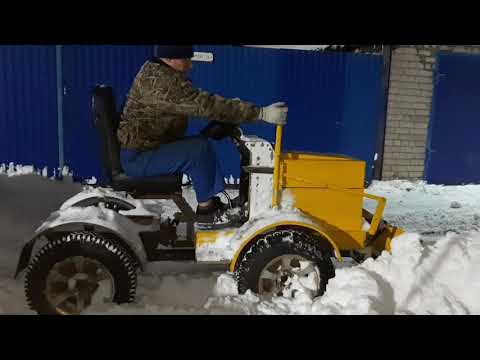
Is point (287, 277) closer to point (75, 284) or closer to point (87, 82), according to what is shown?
point (75, 284)

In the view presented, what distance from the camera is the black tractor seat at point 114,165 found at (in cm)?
315

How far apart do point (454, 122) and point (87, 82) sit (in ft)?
21.2

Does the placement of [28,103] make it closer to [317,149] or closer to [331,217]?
[317,149]

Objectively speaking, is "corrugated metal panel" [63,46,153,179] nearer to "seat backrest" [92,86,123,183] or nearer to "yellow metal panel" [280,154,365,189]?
"seat backrest" [92,86,123,183]

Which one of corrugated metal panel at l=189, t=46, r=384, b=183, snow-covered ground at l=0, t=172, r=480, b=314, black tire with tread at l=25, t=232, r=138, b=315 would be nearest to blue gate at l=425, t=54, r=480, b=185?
corrugated metal panel at l=189, t=46, r=384, b=183

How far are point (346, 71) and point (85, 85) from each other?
426 cm

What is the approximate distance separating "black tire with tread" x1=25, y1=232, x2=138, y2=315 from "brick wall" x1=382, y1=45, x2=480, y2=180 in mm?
6026

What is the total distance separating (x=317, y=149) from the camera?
297 inches

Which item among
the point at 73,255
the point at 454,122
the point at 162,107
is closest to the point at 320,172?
the point at 162,107

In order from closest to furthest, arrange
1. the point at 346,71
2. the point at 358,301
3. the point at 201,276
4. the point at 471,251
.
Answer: the point at 358,301, the point at 471,251, the point at 201,276, the point at 346,71

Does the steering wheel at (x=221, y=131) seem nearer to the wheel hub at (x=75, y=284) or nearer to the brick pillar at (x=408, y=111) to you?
the wheel hub at (x=75, y=284)

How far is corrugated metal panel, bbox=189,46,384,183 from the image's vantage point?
6.98 meters

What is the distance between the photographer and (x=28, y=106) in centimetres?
641

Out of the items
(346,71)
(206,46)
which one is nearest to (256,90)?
(206,46)
